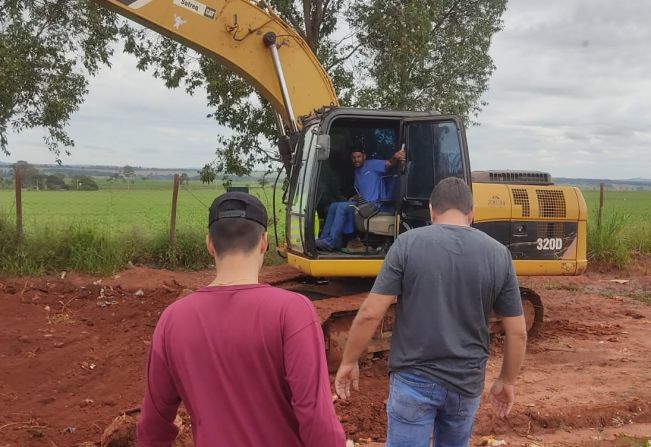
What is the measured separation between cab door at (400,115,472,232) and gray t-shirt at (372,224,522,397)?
327 centimetres

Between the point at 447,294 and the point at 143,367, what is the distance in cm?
404

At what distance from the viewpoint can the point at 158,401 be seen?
1.93m

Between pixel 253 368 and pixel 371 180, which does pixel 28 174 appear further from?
pixel 253 368

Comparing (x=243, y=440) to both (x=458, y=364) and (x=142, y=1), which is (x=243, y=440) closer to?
(x=458, y=364)

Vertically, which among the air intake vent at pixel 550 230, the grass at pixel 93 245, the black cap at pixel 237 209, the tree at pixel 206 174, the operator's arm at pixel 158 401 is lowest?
the grass at pixel 93 245

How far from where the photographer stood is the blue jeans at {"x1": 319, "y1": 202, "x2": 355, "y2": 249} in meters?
6.43

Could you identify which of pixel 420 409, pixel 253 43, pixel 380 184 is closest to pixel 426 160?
pixel 380 184

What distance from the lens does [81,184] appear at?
19.7 metres

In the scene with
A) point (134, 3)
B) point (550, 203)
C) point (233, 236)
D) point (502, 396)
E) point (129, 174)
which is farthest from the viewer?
point (129, 174)

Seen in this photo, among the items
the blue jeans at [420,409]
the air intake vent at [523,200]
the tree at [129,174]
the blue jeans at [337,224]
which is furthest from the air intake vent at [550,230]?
the tree at [129,174]

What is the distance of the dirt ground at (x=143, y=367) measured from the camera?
486 centimetres

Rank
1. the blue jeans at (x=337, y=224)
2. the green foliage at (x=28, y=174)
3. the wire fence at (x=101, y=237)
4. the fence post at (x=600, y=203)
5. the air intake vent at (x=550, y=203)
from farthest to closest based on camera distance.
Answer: the fence post at (x=600, y=203) → the green foliage at (x=28, y=174) → the wire fence at (x=101, y=237) → the air intake vent at (x=550, y=203) → the blue jeans at (x=337, y=224)

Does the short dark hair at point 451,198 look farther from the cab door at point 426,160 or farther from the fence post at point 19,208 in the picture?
the fence post at point 19,208

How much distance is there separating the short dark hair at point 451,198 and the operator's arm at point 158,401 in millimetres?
1608
